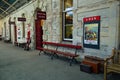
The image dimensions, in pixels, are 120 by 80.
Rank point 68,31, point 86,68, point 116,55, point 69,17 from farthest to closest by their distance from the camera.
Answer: point 68,31, point 69,17, point 86,68, point 116,55

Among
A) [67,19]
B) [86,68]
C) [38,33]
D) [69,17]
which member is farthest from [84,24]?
[38,33]

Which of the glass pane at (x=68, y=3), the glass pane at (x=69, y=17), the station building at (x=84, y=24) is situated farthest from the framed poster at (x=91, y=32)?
the glass pane at (x=68, y=3)

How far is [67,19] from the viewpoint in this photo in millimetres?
6879

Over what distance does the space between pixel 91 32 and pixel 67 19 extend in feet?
6.78

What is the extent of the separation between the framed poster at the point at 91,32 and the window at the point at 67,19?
1.28 metres

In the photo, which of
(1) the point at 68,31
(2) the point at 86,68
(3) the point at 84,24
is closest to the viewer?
(2) the point at 86,68

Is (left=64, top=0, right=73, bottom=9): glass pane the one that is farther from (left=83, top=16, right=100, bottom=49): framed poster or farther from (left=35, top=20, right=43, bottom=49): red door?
(left=35, top=20, right=43, bottom=49): red door

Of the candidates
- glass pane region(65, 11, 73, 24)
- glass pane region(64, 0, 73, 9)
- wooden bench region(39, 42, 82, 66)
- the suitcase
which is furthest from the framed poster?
glass pane region(64, 0, 73, 9)

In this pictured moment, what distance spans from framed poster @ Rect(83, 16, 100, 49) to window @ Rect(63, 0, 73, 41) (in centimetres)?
128

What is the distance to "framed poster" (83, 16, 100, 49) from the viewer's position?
489 cm

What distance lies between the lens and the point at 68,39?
6.78 metres

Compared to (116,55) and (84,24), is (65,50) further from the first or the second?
(116,55)

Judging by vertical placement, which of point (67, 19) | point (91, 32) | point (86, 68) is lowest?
point (86, 68)

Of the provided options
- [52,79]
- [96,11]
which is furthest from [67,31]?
[52,79]
